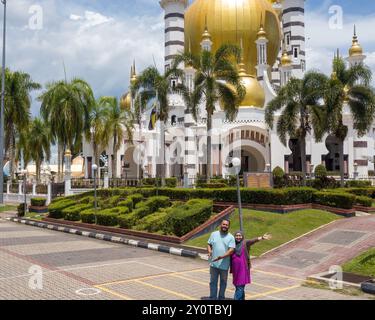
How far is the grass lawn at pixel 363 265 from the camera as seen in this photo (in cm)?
1080

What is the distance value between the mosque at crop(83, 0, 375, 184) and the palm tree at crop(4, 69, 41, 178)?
284 inches

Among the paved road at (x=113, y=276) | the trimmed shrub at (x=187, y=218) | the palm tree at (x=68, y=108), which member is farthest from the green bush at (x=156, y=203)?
the palm tree at (x=68, y=108)

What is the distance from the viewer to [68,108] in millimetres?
37094

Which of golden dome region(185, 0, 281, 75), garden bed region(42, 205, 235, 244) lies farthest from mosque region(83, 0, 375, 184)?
garden bed region(42, 205, 235, 244)

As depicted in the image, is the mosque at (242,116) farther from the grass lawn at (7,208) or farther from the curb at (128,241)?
the curb at (128,241)

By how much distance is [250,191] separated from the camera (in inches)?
755

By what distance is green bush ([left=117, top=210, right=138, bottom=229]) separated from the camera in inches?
737

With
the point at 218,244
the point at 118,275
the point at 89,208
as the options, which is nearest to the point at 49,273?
the point at 118,275

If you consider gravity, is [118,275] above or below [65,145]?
below

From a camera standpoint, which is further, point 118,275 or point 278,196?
point 278,196

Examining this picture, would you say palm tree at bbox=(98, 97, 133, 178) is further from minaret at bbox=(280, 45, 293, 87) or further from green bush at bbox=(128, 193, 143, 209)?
minaret at bbox=(280, 45, 293, 87)

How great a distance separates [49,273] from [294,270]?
6.69 m

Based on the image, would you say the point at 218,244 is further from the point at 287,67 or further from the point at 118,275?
the point at 287,67

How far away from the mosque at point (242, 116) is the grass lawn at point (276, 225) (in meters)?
17.1
